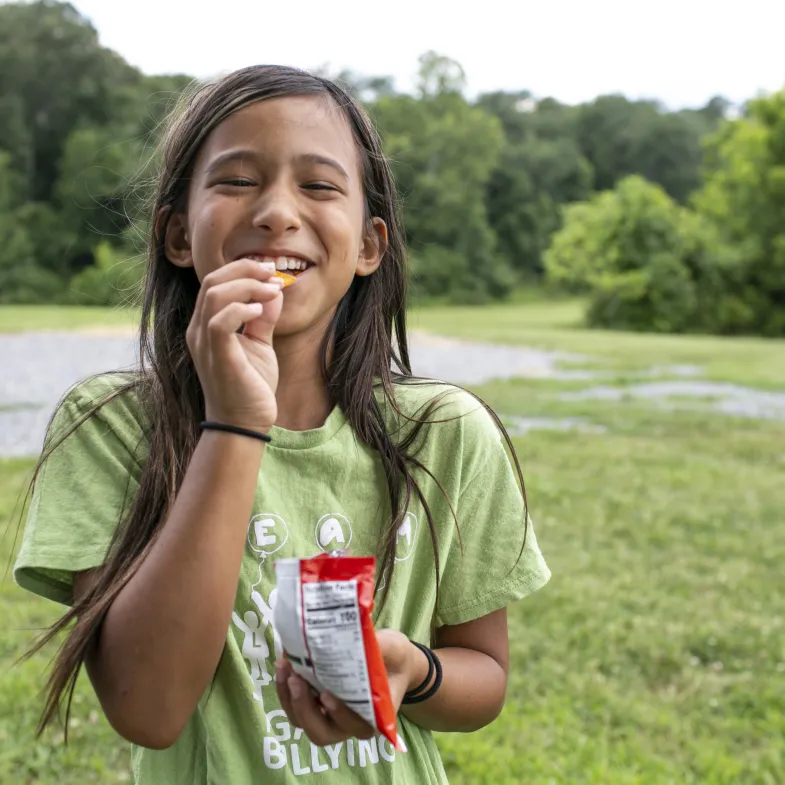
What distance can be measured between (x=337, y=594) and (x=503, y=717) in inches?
101

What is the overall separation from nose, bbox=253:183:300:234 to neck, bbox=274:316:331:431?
0.22 metres

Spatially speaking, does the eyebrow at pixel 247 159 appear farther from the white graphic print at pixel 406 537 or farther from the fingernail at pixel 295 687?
the fingernail at pixel 295 687

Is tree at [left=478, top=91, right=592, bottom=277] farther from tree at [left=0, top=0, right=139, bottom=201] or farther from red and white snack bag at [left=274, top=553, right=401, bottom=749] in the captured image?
red and white snack bag at [left=274, top=553, right=401, bottom=749]

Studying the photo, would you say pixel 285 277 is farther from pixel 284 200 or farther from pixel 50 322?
pixel 50 322

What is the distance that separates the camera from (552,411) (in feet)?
32.6

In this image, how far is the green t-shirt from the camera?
4.72 feet

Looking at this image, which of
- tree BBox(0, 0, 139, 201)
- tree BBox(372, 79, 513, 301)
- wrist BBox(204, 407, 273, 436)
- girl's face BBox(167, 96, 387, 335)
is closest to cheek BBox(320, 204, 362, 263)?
girl's face BBox(167, 96, 387, 335)

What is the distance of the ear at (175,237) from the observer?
1.65 meters

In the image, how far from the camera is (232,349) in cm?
128

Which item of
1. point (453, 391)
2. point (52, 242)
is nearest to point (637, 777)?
point (453, 391)

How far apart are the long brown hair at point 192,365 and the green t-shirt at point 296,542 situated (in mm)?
28

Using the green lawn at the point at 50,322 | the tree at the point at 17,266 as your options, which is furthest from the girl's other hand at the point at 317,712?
the tree at the point at 17,266

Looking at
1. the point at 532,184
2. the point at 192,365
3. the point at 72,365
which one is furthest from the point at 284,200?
the point at 532,184

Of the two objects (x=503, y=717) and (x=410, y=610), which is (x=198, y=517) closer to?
(x=410, y=610)
